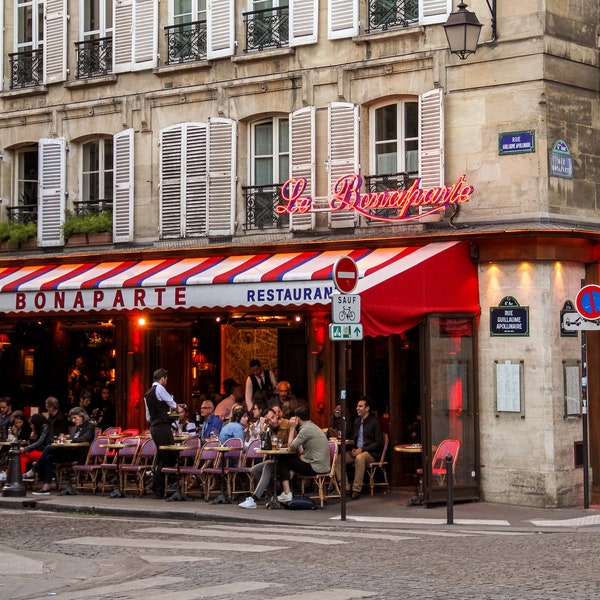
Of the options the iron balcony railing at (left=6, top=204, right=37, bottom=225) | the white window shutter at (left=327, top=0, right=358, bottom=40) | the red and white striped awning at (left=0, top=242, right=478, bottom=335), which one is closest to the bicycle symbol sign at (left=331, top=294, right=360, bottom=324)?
the red and white striped awning at (left=0, top=242, right=478, bottom=335)

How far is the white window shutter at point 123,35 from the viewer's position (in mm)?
22812

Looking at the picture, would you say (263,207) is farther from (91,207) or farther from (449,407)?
(449,407)

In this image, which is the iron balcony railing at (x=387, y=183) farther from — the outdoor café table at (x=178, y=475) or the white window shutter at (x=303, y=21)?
the outdoor café table at (x=178, y=475)

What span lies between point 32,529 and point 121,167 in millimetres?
8699

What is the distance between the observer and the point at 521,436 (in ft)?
59.6

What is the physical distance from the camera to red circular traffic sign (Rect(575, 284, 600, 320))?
55.7ft

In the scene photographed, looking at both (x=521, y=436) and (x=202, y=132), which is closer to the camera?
(x=521, y=436)

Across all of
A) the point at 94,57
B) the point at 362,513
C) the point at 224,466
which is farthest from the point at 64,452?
the point at 94,57

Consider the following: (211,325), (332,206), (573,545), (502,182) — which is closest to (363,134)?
(332,206)

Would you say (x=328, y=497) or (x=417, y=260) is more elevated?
(x=417, y=260)

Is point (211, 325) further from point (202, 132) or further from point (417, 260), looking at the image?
point (417, 260)

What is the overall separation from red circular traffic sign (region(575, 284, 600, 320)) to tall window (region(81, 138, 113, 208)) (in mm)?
9305

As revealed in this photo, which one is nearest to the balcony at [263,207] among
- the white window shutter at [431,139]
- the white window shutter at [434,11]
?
the white window shutter at [431,139]

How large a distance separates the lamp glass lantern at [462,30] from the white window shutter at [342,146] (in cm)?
→ 230
